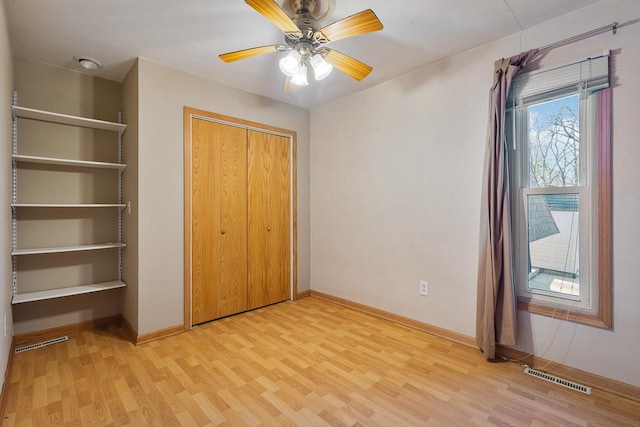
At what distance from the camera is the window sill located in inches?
69.2

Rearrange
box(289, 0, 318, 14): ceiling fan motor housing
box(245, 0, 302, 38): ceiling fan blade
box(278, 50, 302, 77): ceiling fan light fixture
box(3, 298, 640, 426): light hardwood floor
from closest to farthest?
box(245, 0, 302, 38): ceiling fan blade < box(3, 298, 640, 426): light hardwood floor < box(289, 0, 318, 14): ceiling fan motor housing < box(278, 50, 302, 77): ceiling fan light fixture

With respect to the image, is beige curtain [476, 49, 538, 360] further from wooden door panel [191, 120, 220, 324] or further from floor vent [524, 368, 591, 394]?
wooden door panel [191, 120, 220, 324]

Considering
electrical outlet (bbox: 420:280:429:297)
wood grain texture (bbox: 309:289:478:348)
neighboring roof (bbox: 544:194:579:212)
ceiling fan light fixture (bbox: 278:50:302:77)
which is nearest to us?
ceiling fan light fixture (bbox: 278:50:302:77)

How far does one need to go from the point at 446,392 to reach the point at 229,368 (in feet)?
4.67

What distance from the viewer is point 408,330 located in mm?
2635

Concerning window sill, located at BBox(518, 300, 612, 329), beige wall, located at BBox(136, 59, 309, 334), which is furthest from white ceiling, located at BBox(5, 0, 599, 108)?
window sill, located at BBox(518, 300, 612, 329)

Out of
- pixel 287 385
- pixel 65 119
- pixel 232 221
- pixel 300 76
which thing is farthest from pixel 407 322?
pixel 65 119

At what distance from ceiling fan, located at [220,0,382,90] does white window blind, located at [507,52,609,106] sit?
3.62 ft

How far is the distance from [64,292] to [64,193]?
0.88 metres

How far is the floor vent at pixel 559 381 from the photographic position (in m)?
1.76

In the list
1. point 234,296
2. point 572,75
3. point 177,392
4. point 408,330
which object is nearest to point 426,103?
point 572,75

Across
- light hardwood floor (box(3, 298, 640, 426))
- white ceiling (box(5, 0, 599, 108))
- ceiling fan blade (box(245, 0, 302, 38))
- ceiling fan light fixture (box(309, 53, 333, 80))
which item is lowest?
light hardwood floor (box(3, 298, 640, 426))

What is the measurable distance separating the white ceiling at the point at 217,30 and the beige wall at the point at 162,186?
17cm

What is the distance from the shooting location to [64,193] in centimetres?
261
